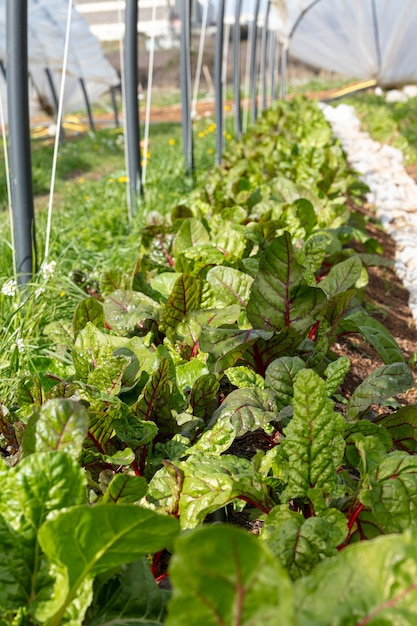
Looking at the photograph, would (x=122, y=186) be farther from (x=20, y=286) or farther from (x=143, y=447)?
(x=143, y=447)

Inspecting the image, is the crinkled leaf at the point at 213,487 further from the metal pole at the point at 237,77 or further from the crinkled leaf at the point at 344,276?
the metal pole at the point at 237,77

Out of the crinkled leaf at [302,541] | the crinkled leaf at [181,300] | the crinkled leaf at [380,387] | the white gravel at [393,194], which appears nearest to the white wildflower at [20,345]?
the crinkled leaf at [181,300]

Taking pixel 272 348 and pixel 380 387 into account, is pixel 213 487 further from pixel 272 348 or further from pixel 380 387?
pixel 272 348

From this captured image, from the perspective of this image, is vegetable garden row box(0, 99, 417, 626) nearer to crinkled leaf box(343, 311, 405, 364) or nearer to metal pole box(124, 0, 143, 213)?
crinkled leaf box(343, 311, 405, 364)

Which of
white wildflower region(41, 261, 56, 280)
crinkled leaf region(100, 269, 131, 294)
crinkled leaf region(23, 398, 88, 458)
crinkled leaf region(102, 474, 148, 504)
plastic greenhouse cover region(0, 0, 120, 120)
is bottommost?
plastic greenhouse cover region(0, 0, 120, 120)

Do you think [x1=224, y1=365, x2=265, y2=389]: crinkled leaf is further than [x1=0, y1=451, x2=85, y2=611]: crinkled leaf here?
Yes

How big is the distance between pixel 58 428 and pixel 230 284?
1.07 meters

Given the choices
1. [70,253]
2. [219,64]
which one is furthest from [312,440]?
[219,64]

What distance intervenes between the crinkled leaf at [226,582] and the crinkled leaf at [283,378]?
38.2 inches

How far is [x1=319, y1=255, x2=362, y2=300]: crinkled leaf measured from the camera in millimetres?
2166

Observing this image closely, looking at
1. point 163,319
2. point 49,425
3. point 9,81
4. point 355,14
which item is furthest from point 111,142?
point 49,425

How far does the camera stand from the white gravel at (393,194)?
4.49 metres

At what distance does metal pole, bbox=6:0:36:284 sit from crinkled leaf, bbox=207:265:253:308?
3.22 ft

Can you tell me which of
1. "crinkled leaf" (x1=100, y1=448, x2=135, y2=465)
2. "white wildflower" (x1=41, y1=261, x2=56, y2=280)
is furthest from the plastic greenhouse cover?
"crinkled leaf" (x1=100, y1=448, x2=135, y2=465)
